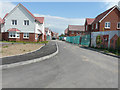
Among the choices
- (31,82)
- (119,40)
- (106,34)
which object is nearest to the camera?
(31,82)

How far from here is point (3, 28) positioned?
26.7m

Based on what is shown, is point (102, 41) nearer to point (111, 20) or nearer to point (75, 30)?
point (111, 20)

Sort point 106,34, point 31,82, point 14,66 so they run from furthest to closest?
point 106,34
point 14,66
point 31,82

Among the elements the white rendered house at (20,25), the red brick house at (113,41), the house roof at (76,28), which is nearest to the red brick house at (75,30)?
the house roof at (76,28)

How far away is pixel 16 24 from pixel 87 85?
25307mm

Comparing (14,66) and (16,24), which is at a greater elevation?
(16,24)

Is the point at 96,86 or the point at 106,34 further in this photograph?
the point at 106,34

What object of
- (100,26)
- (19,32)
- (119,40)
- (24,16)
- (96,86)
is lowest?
(96,86)

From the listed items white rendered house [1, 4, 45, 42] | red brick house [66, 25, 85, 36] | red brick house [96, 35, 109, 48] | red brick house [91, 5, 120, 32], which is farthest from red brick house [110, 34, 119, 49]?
red brick house [66, 25, 85, 36]

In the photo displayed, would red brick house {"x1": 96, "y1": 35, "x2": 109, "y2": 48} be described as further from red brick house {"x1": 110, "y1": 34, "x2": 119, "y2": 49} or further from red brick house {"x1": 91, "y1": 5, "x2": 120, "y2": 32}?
red brick house {"x1": 91, "y1": 5, "x2": 120, "y2": 32}

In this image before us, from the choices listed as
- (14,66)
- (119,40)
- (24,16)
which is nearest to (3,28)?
(24,16)

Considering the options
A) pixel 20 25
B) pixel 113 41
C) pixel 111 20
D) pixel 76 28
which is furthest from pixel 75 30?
pixel 113 41

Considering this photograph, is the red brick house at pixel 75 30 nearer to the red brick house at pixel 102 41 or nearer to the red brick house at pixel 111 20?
the red brick house at pixel 111 20

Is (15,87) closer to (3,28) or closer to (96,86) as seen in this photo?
(96,86)
